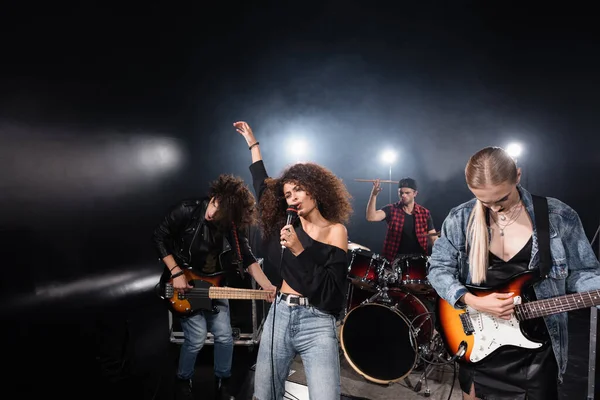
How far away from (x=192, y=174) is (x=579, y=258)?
456 cm

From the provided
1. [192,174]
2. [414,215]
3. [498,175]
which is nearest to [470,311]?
[498,175]

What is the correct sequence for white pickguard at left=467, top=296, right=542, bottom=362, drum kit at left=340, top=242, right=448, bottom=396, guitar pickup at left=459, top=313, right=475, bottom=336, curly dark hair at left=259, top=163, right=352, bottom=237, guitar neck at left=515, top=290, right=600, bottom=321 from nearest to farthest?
guitar neck at left=515, top=290, right=600, bottom=321 → white pickguard at left=467, top=296, right=542, bottom=362 → guitar pickup at left=459, top=313, right=475, bottom=336 → curly dark hair at left=259, top=163, right=352, bottom=237 → drum kit at left=340, top=242, right=448, bottom=396

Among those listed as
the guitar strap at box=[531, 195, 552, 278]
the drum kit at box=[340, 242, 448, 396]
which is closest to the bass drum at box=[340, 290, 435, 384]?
the drum kit at box=[340, 242, 448, 396]

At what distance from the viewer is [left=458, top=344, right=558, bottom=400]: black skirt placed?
5.82 feet

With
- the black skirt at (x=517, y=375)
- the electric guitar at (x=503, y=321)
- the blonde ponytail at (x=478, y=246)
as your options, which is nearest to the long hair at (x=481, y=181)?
the blonde ponytail at (x=478, y=246)

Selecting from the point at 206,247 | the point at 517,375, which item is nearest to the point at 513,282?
the point at 517,375

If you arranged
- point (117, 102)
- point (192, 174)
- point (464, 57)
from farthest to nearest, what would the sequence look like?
point (464, 57), point (192, 174), point (117, 102)

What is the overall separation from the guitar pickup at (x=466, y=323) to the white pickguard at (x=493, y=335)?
0.02 meters

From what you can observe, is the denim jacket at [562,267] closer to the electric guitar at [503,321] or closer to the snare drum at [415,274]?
the electric guitar at [503,321]

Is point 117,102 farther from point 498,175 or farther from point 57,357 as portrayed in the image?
point 498,175

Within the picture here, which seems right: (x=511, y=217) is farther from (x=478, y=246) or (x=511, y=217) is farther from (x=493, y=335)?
(x=493, y=335)

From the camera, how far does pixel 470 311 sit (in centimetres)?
206

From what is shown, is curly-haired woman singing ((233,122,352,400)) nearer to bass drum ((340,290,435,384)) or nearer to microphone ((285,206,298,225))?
microphone ((285,206,298,225))

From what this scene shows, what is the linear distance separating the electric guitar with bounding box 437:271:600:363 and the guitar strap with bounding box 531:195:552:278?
6 cm
